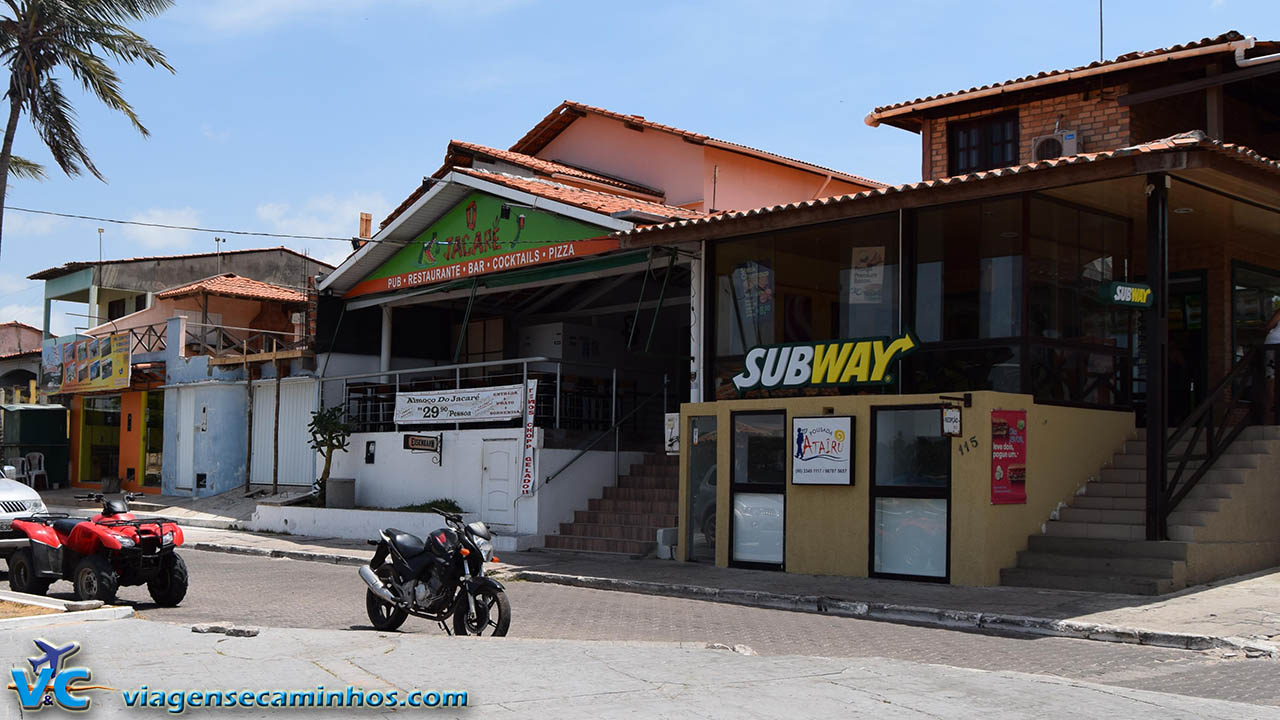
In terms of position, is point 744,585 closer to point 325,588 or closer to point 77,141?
point 325,588

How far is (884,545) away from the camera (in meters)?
15.2

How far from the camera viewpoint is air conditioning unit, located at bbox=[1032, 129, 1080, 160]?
19484 millimetres

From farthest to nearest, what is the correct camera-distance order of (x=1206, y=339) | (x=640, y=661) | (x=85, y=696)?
(x=1206, y=339)
(x=640, y=661)
(x=85, y=696)

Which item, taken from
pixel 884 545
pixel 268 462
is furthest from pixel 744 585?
pixel 268 462

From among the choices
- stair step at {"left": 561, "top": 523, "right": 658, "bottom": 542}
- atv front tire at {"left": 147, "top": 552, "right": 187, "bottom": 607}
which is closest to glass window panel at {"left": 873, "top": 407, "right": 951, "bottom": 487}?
stair step at {"left": 561, "top": 523, "right": 658, "bottom": 542}

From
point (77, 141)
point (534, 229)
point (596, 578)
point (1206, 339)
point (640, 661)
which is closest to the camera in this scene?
point (640, 661)

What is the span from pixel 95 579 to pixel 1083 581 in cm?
1025

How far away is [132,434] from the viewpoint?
3169 centimetres

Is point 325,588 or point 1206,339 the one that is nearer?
point 325,588

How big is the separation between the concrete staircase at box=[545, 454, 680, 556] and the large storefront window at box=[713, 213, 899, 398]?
8.22ft

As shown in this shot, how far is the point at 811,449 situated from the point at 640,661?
8.05 meters

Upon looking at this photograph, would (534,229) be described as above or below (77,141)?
below

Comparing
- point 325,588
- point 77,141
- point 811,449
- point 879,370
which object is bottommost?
point 325,588

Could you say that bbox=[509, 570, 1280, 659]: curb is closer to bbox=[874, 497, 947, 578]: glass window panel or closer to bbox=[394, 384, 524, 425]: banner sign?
bbox=[874, 497, 947, 578]: glass window panel
